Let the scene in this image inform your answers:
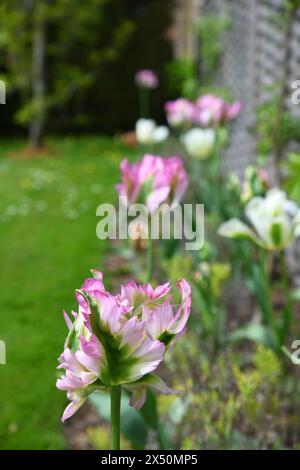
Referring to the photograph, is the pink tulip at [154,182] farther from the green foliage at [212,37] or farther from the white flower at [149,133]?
the green foliage at [212,37]

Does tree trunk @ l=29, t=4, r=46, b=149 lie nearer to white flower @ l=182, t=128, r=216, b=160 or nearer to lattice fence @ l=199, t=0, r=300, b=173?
lattice fence @ l=199, t=0, r=300, b=173

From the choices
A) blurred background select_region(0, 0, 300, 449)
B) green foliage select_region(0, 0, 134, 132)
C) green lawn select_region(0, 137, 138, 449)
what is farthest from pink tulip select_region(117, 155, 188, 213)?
green foliage select_region(0, 0, 134, 132)

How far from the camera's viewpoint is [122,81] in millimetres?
10172

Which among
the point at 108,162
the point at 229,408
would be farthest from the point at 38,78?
the point at 229,408

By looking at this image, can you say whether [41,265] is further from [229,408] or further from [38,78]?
[38,78]

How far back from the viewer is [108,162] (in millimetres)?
7895

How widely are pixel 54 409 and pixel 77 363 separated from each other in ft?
5.66

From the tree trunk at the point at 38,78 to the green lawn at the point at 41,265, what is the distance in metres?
0.56

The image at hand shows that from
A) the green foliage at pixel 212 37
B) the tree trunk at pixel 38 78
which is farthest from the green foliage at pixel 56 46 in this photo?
the green foliage at pixel 212 37

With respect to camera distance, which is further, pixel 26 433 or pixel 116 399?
pixel 26 433

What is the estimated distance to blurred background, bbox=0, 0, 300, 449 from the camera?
1963mm

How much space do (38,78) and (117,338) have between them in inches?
330

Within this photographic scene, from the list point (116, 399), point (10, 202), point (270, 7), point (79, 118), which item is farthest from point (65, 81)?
point (116, 399)

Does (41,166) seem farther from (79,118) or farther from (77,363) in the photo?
(77,363)
